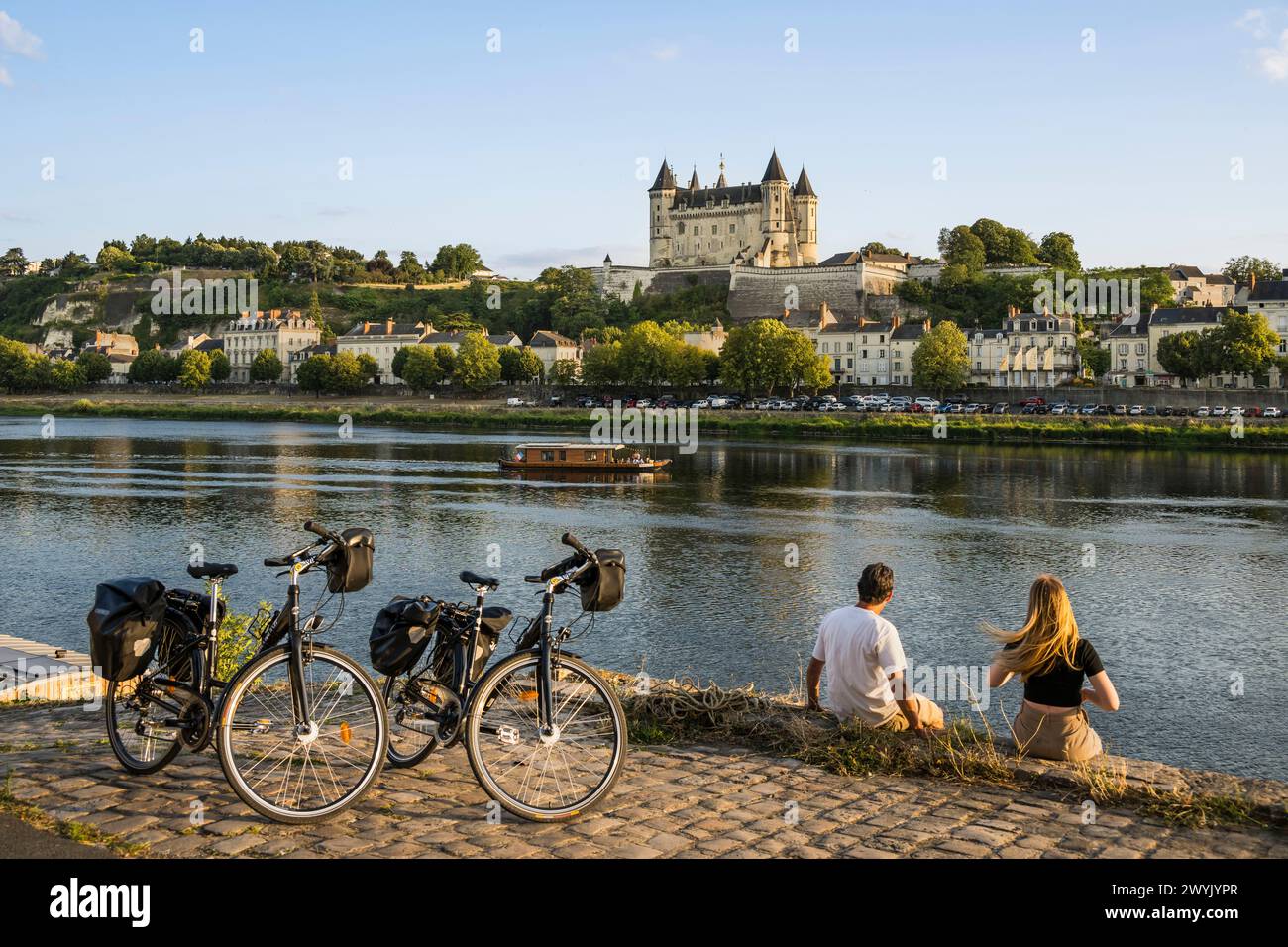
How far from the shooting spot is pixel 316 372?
109m

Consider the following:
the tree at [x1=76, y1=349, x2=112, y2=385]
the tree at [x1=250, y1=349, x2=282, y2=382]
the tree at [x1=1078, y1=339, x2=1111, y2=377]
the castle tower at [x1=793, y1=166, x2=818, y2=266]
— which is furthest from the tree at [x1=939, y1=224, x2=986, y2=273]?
the tree at [x1=76, y1=349, x2=112, y2=385]

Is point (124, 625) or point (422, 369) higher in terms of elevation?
point (422, 369)

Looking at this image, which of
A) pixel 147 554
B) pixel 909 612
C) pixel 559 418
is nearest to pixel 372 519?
pixel 147 554

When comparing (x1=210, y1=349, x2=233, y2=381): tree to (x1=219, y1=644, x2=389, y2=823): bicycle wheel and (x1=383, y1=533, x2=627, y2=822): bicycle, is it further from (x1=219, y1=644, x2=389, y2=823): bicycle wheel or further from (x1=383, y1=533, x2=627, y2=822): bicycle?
(x1=383, y1=533, x2=627, y2=822): bicycle

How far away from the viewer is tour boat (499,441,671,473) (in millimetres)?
53406

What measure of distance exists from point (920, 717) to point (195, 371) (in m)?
122

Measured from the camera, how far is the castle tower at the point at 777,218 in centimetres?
13150

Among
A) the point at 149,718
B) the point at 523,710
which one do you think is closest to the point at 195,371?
the point at 149,718

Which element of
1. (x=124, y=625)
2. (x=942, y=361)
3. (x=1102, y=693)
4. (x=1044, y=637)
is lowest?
(x=1102, y=693)

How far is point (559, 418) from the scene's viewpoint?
89312 millimetres

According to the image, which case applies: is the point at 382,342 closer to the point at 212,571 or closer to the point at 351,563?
the point at 212,571

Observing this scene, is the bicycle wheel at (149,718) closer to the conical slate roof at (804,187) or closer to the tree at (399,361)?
the tree at (399,361)

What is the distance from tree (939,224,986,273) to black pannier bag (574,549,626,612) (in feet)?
379
